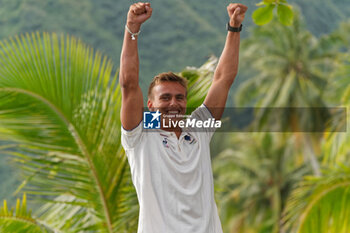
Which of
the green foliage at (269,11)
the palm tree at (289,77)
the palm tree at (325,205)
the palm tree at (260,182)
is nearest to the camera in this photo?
the green foliage at (269,11)

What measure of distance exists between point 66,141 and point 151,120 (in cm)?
183

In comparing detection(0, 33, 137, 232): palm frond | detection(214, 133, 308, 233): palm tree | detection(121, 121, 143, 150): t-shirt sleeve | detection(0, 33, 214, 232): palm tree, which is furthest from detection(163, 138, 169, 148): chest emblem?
detection(214, 133, 308, 233): palm tree

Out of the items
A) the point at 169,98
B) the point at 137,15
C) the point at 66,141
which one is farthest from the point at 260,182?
the point at 137,15

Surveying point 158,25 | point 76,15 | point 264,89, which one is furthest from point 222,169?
point 76,15

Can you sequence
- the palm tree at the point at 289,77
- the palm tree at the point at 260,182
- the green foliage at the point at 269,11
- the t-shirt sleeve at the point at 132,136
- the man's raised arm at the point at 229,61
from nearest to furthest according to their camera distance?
1. the green foliage at the point at 269,11
2. the t-shirt sleeve at the point at 132,136
3. the man's raised arm at the point at 229,61
4. the palm tree at the point at 289,77
5. the palm tree at the point at 260,182

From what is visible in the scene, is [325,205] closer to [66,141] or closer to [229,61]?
[66,141]

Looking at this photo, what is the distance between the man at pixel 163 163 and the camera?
2406 mm

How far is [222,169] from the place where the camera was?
37375 mm

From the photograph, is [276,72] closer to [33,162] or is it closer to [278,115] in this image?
[278,115]

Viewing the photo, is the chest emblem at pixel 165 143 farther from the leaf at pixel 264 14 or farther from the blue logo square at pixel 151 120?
the leaf at pixel 264 14

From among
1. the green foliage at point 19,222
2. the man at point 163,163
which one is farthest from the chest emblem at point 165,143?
the green foliage at point 19,222

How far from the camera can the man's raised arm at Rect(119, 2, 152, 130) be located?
2.47m

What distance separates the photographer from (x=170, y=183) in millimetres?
2434

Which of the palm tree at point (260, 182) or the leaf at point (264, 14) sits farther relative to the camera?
the palm tree at point (260, 182)
